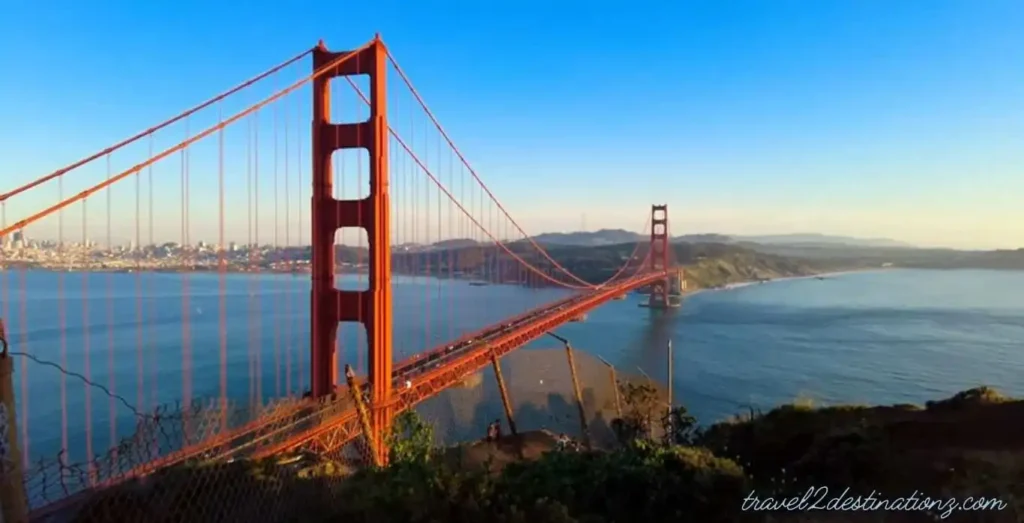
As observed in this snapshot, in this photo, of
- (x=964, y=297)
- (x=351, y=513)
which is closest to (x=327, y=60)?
(x=351, y=513)

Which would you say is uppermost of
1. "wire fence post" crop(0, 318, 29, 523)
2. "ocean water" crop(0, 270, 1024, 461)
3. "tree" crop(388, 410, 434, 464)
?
"wire fence post" crop(0, 318, 29, 523)

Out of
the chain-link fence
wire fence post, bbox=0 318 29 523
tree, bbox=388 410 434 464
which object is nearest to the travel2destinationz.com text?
tree, bbox=388 410 434 464

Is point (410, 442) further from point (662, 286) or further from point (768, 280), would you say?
point (768, 280)

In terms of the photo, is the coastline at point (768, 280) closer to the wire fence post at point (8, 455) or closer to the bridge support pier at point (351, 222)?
the bridge support pier at point (351, 222)

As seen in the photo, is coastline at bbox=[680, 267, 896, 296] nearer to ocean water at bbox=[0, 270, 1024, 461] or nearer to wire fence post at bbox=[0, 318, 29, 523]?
ocean water at bbox=[0, 270, 1024, 461]

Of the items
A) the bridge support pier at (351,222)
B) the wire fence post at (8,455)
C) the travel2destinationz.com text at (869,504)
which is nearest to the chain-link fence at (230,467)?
the wire fence post at (8,455)

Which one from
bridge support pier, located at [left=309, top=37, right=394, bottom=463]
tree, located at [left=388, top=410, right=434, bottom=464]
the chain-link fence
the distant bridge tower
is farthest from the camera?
the distant bridge tower
